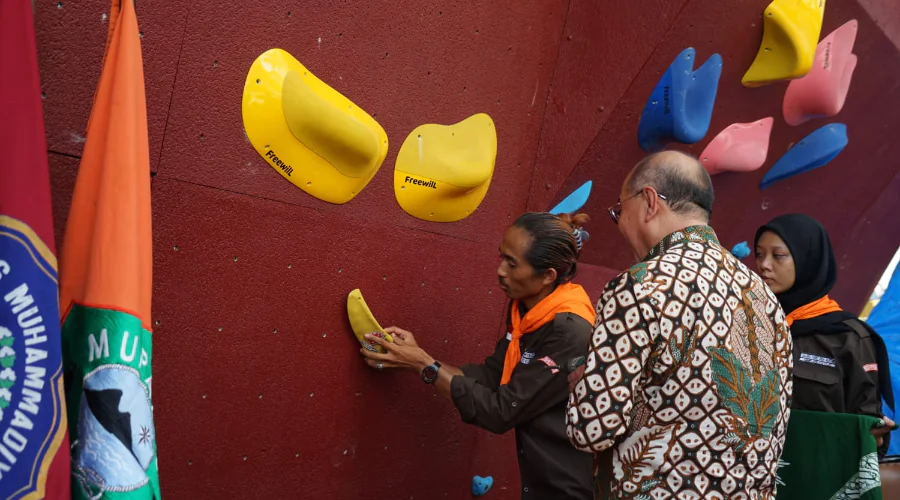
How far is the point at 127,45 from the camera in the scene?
1606 millimetres

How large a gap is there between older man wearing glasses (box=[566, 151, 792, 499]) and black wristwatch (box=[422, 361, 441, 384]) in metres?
0.79

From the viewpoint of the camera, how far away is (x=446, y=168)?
112 inches

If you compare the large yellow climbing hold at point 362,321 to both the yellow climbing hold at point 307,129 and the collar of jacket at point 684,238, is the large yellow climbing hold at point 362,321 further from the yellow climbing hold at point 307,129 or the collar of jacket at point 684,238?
the collar of jacket at point 684,238

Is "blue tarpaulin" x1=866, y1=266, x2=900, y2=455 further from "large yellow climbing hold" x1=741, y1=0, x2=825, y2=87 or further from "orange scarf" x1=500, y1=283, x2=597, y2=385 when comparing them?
"orange scarf" x1=500, y1=283, x2=597, y2=385

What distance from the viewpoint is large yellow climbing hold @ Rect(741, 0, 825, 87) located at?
Answer: 144 inches

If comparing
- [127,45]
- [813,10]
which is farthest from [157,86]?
[813,10]

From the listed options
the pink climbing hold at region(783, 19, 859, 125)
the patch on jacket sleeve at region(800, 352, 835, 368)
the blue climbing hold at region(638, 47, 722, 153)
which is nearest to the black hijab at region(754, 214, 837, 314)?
the patch on jacket sleeve at region(800, 352, 835, 368)

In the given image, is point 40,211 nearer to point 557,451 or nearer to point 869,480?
point 557,451

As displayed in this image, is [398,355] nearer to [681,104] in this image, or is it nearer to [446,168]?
[446,168]

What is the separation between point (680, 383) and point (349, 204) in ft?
4.06

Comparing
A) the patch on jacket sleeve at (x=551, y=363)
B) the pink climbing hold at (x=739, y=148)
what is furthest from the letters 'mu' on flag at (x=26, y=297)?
the pink climbing hold at (x=739, y=148)

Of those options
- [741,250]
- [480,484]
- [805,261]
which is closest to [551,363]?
[480,484]

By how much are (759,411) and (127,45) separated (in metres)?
1.52

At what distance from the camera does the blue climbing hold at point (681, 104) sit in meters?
3.47
